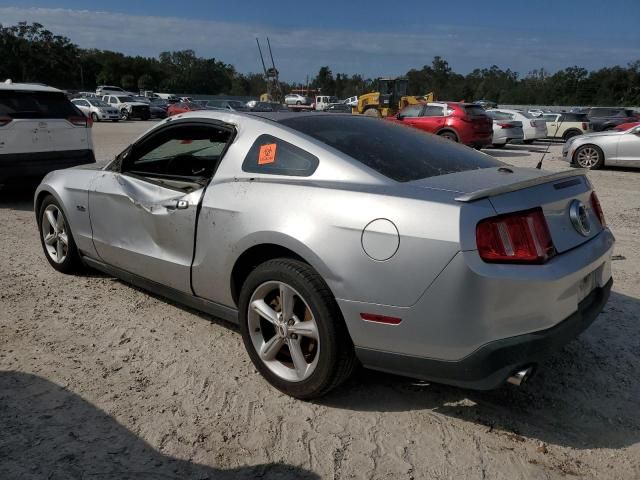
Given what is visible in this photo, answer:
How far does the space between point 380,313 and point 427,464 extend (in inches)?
27.4

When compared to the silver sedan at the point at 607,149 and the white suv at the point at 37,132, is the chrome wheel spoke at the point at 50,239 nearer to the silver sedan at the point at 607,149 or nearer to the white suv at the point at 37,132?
the white suv at the point at 37,132

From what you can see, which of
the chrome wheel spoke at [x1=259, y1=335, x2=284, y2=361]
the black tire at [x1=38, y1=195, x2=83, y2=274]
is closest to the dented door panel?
the black tire at [x1=38, y1=195, x2=83, y2=274]

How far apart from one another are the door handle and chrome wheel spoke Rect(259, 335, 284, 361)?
3.27 ft

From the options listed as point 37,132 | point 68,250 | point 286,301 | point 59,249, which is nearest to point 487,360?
point 286,301

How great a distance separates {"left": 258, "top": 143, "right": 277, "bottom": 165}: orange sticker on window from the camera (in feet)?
10.4

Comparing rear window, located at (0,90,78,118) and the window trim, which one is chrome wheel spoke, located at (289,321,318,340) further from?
rear window, located at (0,90,78,118)

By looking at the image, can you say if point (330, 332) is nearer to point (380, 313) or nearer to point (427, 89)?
point (380, 313)

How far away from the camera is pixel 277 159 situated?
124 inches

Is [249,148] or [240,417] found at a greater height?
[249,148]

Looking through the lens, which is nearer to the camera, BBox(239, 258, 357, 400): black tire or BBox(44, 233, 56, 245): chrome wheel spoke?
BBox(239, 258, 357, 400): black tire

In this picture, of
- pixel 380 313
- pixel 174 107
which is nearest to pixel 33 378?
pixel 380 313

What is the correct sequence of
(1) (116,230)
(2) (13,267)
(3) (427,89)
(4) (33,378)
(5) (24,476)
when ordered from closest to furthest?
(5) (24,476)
(4) (33,378)
(1) (116,230)
(2) (13,267)
(3) (427,89)

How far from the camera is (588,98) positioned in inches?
2591

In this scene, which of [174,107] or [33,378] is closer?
[33,378]
